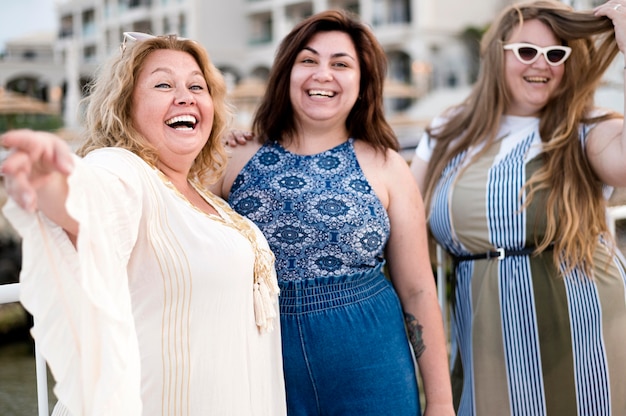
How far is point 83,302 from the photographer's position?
4.71 feet

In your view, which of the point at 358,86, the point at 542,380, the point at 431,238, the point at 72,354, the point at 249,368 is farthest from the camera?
the point at 431,238

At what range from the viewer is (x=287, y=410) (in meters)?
2.19

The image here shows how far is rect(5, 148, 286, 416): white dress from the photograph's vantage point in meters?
1.42

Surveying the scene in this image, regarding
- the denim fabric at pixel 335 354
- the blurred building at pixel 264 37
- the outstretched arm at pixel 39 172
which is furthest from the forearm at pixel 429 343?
the blurred building at pixel 264 37

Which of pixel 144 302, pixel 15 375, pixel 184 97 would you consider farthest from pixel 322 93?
pixel 15 375

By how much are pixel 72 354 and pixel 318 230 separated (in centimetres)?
94

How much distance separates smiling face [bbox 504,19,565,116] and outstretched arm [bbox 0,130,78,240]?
1.94 meters

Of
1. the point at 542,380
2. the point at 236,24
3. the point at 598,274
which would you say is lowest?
the point at 542,380

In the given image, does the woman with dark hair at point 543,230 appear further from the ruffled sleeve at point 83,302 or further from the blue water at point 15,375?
the blue water at point 15,375

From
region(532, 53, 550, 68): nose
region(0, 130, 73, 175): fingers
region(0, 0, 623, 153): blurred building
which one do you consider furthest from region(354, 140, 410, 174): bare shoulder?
region(0, 0, 623, 153): blurred building

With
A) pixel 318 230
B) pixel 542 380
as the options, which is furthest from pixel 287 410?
pixel 542 380

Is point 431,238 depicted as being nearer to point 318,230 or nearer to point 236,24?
point 318,230

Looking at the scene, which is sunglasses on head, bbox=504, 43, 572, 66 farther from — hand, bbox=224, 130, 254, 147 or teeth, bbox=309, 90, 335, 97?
hand, bbox=224, 130, 254, 147

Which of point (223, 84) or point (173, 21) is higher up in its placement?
point (173, 21)
